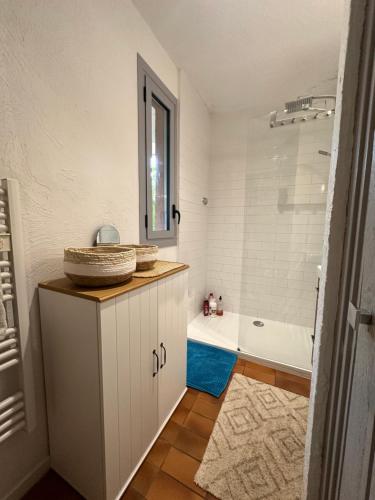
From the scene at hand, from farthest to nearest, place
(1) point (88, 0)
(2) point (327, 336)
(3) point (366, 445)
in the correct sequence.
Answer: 1. (1) point (88, 0)
2. (2) point (327, 336)
3. (3) point (366, 445)

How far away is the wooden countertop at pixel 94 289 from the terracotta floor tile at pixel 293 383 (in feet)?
4.52

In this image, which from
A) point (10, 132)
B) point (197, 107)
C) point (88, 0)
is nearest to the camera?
point (10, 132)

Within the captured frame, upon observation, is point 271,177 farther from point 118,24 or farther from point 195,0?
point 118,24

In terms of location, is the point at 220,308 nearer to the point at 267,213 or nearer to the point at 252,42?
the point at 267,213

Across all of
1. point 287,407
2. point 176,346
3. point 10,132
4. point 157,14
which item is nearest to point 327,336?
point 176,346

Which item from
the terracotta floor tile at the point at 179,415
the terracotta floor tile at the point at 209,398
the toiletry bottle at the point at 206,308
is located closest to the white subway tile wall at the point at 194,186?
the toiletry bottle at the point at 206,308

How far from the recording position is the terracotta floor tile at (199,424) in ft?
3.93

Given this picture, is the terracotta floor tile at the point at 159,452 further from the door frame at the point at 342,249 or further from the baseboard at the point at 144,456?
the door frame at the point at 342,249

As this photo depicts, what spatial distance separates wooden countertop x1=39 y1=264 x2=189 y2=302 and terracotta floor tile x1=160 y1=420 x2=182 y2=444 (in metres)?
0.91

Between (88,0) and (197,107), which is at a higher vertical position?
(197,107)

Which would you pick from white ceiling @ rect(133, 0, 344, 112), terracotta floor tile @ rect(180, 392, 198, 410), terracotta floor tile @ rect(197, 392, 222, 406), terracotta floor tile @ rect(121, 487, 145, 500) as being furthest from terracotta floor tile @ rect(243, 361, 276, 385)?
white ceiling @ rect(133, 0, 344, 112)

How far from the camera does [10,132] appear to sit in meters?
0.79

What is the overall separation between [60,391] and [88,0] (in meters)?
1.86

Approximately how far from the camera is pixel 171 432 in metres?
1.20
